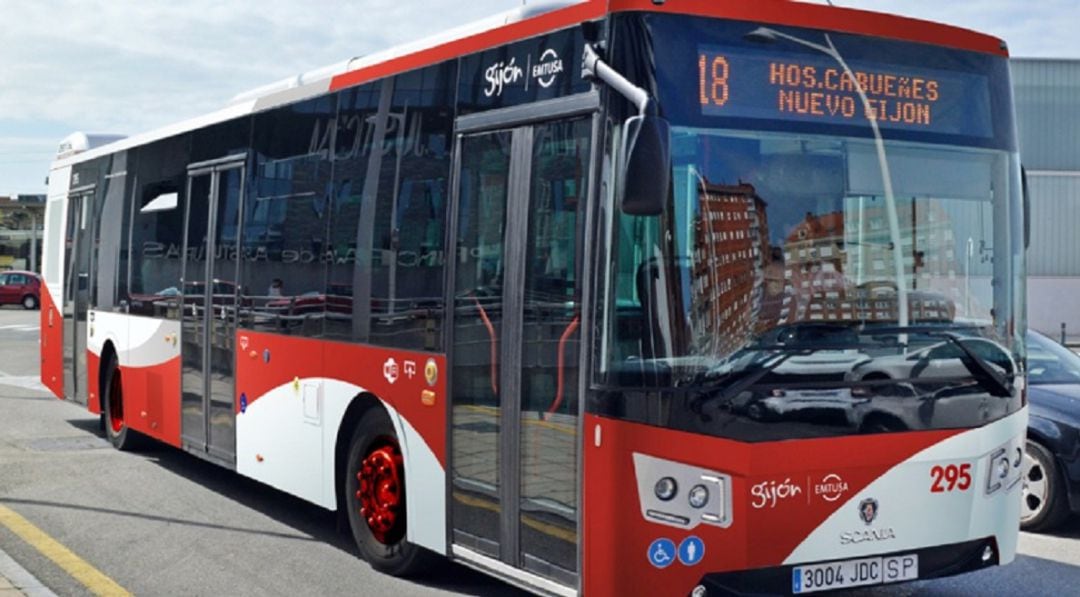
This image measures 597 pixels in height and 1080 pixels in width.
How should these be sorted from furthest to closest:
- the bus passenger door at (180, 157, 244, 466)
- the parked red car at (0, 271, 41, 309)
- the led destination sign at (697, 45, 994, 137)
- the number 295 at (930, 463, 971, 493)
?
the parked red car at (0, 271, 41, 309) → the bus passenger door at (180, 157, 244, 466) → the number 295 at (930, 463, 971, 493) → the led destination sign at (697, 45, 994, 137)

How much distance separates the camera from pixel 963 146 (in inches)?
261

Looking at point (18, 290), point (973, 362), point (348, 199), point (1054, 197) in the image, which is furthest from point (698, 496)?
point (18, 290)

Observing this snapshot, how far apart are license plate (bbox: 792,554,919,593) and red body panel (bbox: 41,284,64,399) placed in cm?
1085

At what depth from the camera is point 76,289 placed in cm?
1455

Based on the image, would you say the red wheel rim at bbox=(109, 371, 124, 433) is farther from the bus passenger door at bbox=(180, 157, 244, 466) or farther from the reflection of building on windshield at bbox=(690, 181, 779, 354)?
the reflection of building on windshield at bbox=(690, 181, 779, 354)

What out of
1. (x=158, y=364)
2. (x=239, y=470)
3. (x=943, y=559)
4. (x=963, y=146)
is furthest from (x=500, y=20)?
(x=158, y=364)

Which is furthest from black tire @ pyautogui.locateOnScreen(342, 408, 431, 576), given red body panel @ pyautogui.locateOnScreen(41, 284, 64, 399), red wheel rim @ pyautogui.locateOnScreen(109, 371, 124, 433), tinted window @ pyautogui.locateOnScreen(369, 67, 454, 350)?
red body panel @ pyautogui.locateOnScreen(41, 284, 64, 399)

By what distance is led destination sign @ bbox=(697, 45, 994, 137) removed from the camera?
Result: 6102mm

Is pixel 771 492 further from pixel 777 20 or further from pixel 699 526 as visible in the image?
pixel 777 20

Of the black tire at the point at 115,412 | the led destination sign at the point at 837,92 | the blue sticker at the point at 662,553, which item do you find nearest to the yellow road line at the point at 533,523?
the blue sticker at the point at 662,553

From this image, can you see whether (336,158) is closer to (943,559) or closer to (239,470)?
(239,470)

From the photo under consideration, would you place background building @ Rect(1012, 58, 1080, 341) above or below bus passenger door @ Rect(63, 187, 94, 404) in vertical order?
above

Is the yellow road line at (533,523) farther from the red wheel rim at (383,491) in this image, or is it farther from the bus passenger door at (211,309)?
the bus passenger door at (211,309)

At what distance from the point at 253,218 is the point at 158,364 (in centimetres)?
252
